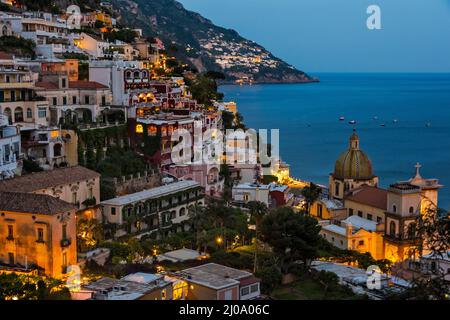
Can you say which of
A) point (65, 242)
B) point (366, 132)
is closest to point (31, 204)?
point (65, 242)

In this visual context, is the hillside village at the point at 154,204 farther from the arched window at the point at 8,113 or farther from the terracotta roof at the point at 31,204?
the arched window at the point at 8,113

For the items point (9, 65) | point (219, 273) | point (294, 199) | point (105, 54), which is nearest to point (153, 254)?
point (219, 273)

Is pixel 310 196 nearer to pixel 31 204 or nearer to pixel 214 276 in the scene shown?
pixel 214 276

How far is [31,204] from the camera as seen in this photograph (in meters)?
24.6

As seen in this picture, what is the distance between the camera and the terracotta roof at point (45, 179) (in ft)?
89.3

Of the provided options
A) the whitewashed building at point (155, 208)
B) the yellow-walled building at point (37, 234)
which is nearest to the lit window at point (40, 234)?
the yellow-walled building at point (37, 234)

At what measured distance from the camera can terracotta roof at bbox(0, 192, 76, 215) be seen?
957 inches

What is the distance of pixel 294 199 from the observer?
157ft

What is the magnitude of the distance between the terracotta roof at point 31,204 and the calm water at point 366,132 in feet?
126

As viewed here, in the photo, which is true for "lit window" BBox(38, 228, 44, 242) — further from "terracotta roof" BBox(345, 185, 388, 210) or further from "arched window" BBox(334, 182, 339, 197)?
"arched window" BBox(334, 182, 339, 197)

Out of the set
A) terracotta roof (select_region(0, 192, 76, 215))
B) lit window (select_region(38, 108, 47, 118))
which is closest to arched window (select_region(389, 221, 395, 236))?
terracotta roof (select_region(0, 192, 76, 215))

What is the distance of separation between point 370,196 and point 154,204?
14.4 meters
